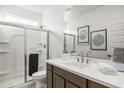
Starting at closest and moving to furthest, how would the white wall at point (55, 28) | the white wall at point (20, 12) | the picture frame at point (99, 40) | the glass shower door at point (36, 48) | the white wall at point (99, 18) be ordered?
the white wall at point (99, 18) < the picture frame at point (99, 40) < the white wall at point (55, 28) < the white wall at point (20, 12) < the glass shower door at point (36, 48)

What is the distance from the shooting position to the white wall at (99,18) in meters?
1.26

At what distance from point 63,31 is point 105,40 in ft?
3.69

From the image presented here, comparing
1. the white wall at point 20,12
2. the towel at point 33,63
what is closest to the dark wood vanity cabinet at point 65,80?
the towel at point 33,63

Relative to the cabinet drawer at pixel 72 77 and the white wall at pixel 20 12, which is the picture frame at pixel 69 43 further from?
the white wall at pixel 20 12

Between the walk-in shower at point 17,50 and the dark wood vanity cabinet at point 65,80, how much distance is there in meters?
1.15

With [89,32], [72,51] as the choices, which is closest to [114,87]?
[89,32]

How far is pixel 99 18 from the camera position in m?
1.45

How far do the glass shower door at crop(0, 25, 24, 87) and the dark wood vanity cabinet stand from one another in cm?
122

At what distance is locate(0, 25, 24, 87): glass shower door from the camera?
7.92 feet

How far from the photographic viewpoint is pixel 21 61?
2.79 meters

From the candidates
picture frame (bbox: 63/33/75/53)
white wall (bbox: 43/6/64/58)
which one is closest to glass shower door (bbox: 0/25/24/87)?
white wall (bbox: 43/6/64/58)

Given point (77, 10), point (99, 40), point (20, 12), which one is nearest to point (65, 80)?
point (99, 40)

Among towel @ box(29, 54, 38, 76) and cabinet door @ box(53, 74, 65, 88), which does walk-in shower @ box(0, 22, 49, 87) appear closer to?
towel @ box(29, 54, 38, 76)

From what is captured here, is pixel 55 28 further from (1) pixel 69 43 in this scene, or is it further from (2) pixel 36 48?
(2) pixel 36 48
